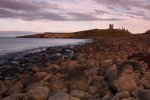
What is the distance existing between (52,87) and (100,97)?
1.26 meters

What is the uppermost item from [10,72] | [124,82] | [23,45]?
[124,82]

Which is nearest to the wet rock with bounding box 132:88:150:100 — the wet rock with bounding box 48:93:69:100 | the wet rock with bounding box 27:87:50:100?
the wet rock with bounding box 48:93:69:100

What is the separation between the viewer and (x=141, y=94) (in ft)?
22.9

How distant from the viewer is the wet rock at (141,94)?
682cm

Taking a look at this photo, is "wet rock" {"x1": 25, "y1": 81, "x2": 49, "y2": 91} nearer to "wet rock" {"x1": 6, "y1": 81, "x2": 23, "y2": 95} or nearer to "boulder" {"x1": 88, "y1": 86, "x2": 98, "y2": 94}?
"wet rock" {"x1": 6, "y1": 81, "x2": 23, "y2": 95}

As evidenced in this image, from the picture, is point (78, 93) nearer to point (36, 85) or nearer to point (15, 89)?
point (36, 85)

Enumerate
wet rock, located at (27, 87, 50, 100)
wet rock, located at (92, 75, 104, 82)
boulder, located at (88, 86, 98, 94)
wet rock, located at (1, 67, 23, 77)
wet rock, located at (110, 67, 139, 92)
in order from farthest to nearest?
wet rock, located at (1, 67, 23, 77), wet rock, located at (92, 75, 104, 82), boulder, located at (88, 86, 98, 94), wet rock, located at (110, 67, 139, 92), wet rock, located at (27, 87, 50, 100)

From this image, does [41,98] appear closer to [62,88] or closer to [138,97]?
[62,88]

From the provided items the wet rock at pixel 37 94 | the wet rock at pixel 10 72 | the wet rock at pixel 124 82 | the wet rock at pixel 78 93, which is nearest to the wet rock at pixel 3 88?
the wet rock at pixel 37 94

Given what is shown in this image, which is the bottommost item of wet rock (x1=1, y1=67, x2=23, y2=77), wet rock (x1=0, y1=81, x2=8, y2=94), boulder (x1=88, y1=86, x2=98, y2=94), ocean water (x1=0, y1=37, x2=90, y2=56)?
ocean water (x1=0, y1=37, x2=90, y2=56)

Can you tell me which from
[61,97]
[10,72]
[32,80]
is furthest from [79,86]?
[10,72]

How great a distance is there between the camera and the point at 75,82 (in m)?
7.91

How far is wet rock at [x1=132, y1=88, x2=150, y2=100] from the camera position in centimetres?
682

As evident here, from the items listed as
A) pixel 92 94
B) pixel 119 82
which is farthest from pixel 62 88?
pixel 119 82
